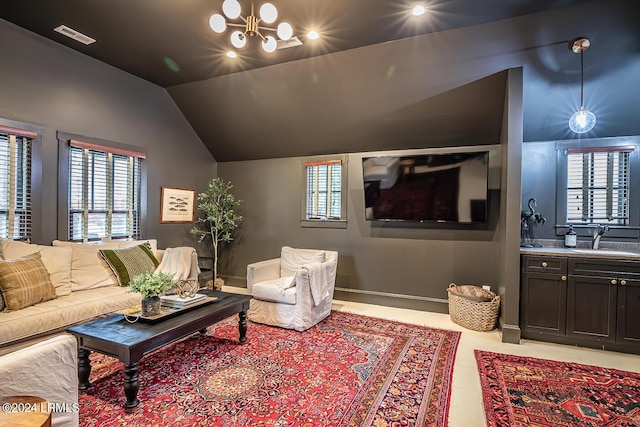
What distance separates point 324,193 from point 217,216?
1816mm

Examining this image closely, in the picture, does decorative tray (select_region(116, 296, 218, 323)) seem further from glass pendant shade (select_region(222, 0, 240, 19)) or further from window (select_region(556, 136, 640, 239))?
window (select_region(556, 136, 640, 239))

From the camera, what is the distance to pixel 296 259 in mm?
4500

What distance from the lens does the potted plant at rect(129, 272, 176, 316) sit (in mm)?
2521

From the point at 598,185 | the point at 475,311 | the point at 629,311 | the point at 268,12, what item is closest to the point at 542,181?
the point at 598,185

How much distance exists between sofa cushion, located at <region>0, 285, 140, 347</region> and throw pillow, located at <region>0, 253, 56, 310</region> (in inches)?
2.7

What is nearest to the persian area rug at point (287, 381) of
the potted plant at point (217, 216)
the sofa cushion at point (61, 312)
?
the sofa cushion at point (61, 312)

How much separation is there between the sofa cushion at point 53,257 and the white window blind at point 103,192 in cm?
64

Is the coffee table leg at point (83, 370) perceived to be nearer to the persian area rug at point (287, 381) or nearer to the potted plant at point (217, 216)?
the persian area rug at point (287, 381)

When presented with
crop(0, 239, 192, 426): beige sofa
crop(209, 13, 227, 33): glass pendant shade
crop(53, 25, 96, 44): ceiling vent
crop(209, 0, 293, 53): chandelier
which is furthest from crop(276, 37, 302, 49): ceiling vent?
crop(0, 239, 192, 426): beige sofa

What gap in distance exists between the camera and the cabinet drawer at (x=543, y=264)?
3326mm

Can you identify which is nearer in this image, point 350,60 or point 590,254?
point 590,254

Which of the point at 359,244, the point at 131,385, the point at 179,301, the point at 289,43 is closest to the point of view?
the point at 131,385

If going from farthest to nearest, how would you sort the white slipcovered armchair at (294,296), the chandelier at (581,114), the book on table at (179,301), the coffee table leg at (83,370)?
the white slipcovered armchair at (294,296) → the chandelier at (581,114) → the book on table at (179,301) → the coffee table leg at (83,370)

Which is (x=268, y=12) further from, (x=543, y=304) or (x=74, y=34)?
(x=543, y=304)
